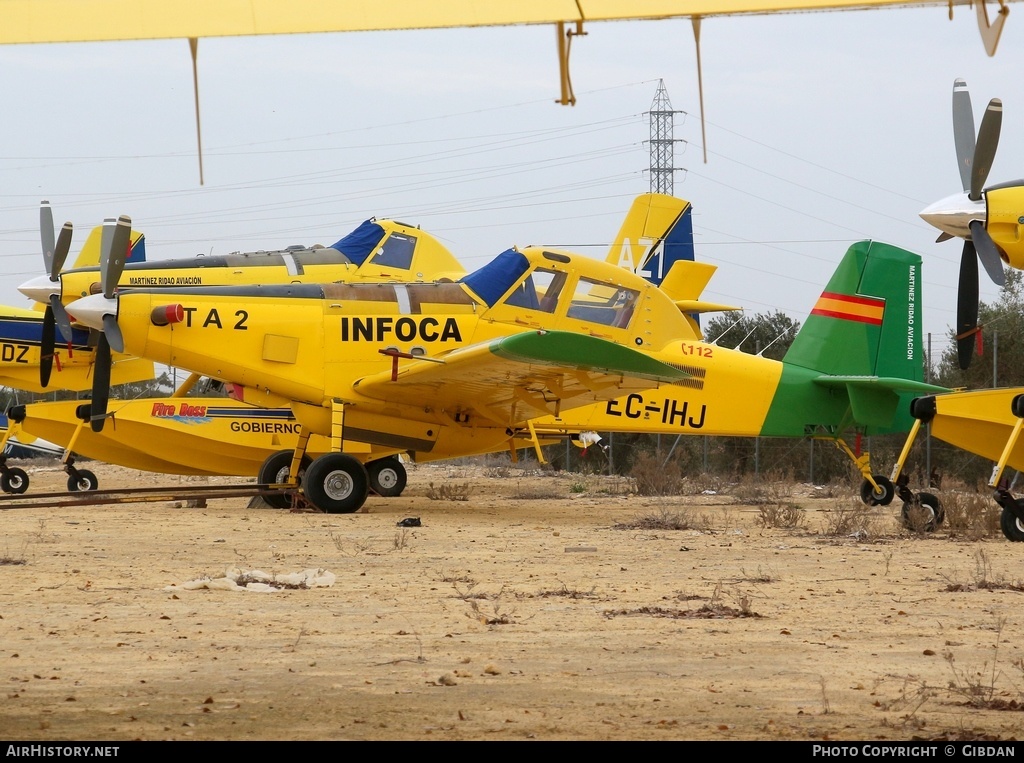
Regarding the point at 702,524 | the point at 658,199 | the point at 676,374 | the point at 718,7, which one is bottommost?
the point at 702,524

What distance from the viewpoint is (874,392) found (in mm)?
16391

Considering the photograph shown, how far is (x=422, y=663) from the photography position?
568cm

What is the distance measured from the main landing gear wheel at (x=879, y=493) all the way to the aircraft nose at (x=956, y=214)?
731cm

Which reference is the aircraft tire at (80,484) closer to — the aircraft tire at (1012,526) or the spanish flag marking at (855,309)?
the spanish flag marking at (855,309)

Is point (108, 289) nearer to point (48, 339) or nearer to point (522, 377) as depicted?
point (48, 339)

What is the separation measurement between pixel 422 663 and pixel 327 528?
20.7 ft

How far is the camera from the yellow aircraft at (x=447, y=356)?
42.3 ft

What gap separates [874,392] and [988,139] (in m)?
7.83

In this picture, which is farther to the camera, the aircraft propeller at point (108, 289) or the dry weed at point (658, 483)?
the dry weed at point (658, 483)

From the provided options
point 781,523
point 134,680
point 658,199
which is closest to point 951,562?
point 781,523

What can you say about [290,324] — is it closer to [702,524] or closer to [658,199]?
[702,524]

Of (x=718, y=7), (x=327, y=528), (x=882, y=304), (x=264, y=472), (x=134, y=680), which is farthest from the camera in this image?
(x=882, y=304)

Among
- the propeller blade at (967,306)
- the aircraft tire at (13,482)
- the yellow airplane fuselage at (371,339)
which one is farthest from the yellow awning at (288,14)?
the aircraft tire at (13,482)

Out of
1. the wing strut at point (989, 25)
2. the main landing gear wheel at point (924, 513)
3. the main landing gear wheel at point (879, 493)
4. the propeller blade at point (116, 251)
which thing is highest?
the propeller blade at point (116, 251)
